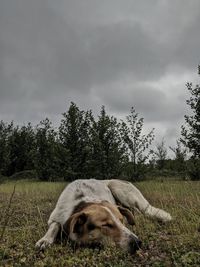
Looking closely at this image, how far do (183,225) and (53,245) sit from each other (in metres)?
2.23

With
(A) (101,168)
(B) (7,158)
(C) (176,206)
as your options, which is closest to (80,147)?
(A) (101,168)

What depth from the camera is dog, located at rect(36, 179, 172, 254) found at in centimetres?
543

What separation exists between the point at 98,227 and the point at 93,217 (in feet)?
0.62

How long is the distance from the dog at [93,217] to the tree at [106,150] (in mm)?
19635

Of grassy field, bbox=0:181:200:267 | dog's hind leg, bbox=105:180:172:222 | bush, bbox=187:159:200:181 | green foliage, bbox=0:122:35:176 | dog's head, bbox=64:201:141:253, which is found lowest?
grassy field, bbox=0:181:200:267

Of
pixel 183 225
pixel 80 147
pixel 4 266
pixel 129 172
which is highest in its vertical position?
pixel 80 147

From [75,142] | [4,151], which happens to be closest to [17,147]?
[4,151]

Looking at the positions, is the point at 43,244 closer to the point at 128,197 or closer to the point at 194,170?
the point at 128,197

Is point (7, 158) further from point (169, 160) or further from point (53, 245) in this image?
point (53, 245)

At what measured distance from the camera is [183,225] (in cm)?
661

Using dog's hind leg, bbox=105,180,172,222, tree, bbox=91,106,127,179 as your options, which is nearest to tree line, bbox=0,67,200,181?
tree, bbox=91,106,127,179

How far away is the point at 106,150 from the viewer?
29.0 m

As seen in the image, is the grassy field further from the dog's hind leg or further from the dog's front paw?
the dog's hind leg

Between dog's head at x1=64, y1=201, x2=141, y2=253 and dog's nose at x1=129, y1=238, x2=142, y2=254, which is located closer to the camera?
dog's nose at x1=129, y1=238, x2=142, y2=254
